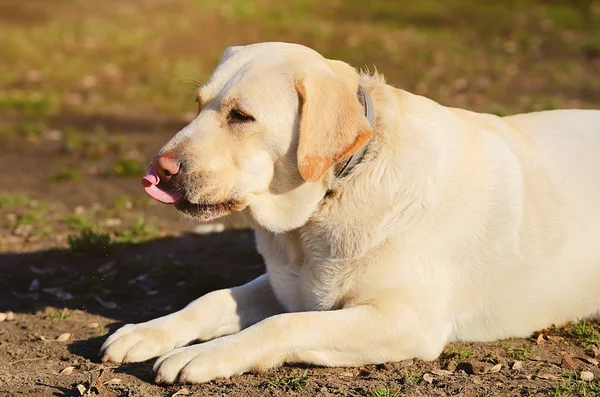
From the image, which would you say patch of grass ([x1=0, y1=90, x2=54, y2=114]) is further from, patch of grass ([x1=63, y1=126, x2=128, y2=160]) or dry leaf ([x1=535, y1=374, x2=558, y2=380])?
dry leaf ([x1=535, y1=374, x2=558, y2=380])

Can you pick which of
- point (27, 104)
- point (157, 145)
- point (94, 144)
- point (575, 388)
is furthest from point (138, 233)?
point (27, 104)

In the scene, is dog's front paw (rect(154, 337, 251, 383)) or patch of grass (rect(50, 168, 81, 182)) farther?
patch of grass (rect(50, 168, 81, 182))

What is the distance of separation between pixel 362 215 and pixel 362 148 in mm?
319

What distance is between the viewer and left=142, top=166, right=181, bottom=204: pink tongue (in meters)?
3.91

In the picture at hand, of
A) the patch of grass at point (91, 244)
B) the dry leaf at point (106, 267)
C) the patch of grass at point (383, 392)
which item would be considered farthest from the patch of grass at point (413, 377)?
the patch of grass at point (91, 244)

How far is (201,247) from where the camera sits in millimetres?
6238

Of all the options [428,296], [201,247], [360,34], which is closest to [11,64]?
[360,34]

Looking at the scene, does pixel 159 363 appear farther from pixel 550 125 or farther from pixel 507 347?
pixel 550 125

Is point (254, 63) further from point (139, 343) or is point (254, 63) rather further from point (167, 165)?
point (139, 343)

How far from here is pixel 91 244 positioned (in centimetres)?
618

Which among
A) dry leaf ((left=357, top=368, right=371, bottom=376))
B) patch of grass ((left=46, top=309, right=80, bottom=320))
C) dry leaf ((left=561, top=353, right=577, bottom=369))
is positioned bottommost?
patch of grass ((left=46, top=309, right=80, bottom=320))

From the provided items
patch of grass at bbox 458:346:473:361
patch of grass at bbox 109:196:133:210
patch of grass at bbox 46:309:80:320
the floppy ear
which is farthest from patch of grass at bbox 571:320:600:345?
patch of grass at bbox 109:196:133:210

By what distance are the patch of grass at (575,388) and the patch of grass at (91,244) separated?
340cm

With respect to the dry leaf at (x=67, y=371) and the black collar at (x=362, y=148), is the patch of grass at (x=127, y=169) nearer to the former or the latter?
the dry leaf at (x=67, y=371)
